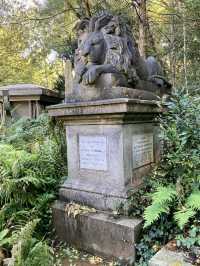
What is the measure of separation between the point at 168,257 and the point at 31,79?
18.8 meters

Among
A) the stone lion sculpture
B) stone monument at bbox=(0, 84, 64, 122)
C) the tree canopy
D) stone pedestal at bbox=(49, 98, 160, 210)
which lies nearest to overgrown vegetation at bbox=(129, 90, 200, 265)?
stone pedestal at bbox=(49, 98, 160, 210)

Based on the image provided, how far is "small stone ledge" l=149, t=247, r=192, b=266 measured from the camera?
2.42 m

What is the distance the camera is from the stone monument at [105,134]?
327cm

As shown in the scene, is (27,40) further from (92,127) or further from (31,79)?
(92,127)

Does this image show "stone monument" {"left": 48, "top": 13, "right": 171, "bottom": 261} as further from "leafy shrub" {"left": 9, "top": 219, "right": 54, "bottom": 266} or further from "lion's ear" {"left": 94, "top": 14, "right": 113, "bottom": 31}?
"leafy shrub" {"left": 9, "top": 219, "right": 54, "bottom": 266}

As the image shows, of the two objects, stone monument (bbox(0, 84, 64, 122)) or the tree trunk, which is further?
stone monument (bbox(0, 84, 64, 122))

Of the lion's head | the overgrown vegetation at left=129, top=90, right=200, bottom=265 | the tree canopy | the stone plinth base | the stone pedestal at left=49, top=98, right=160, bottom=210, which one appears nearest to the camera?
the overgrown vegetation at left=129, top=90, right=200, bottom=265

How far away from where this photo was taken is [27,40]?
14.3 metres

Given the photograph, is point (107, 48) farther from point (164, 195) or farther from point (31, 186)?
point (31, 186)

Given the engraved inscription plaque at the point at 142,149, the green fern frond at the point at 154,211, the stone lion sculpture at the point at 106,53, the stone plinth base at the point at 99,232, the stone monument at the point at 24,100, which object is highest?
the stone lion sculpture at the point at 106,53

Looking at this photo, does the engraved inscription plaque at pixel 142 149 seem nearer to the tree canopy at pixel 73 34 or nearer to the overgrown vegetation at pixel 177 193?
the overgrown vegetation at pixel 177 193

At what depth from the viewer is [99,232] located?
3293 mm

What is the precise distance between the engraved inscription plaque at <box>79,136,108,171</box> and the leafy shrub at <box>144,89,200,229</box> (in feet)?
2.42

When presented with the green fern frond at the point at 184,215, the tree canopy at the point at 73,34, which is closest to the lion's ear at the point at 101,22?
the green fern frond at the point at 184,215
